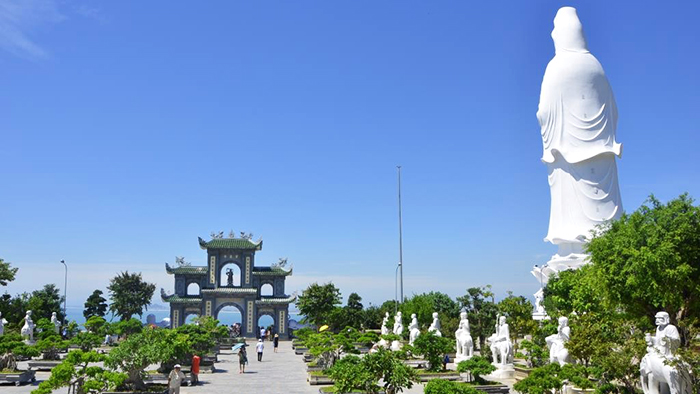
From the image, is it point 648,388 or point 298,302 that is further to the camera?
point 298,302

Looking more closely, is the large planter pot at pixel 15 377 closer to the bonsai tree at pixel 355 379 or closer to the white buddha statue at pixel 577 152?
the bonsai tree at pixel 355 379

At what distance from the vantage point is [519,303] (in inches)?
1421

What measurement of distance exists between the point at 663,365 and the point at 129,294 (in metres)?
50.4

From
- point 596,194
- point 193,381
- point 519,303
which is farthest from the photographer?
point 596,194

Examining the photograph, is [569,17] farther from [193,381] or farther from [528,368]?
[193,381]

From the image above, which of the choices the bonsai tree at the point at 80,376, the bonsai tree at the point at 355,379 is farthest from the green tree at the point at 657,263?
the bonsai tree at the point at 80,376

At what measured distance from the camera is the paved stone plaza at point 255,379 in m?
22.1

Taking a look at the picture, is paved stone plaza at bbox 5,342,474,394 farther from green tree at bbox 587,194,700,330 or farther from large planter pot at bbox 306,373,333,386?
green tree at bbox 587,194,700,330

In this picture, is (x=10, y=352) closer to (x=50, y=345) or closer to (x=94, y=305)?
(x=50, y=345)

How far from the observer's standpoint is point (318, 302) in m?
53.0

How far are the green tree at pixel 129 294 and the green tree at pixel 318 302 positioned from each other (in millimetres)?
14521

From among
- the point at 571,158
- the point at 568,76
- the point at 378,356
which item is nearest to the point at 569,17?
the point at 568,76

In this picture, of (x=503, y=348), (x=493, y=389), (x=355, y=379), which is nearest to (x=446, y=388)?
(x=355, y=379)

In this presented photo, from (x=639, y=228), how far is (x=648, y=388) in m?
7.85
